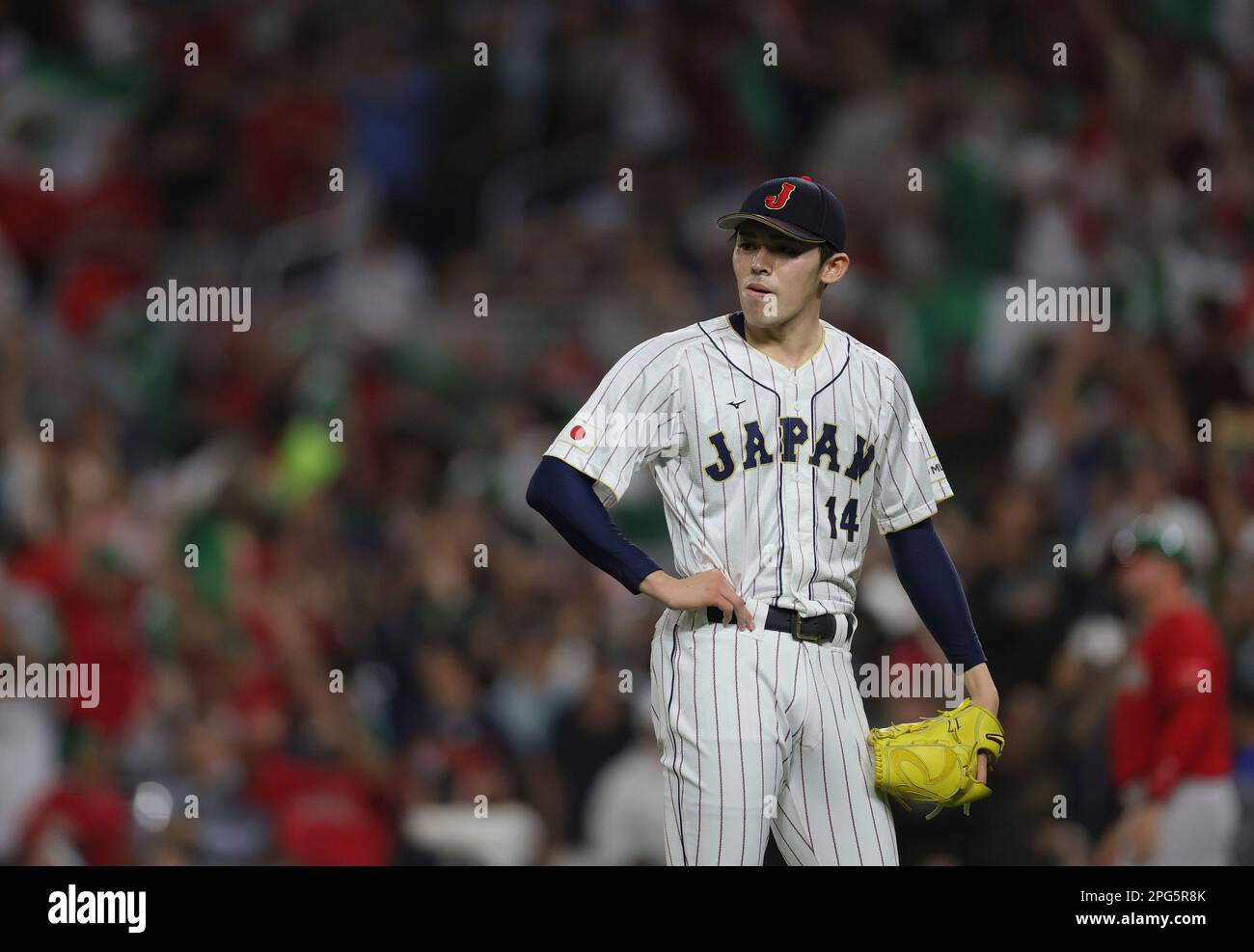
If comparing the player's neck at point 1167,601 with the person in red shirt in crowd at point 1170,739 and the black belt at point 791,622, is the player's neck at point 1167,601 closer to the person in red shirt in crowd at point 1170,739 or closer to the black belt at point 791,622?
the person in red shirt in crowd at point 1170,739

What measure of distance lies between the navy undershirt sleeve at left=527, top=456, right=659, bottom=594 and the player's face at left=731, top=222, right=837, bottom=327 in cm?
41

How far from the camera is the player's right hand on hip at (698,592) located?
2.57m

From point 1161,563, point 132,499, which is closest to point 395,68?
point 132,499

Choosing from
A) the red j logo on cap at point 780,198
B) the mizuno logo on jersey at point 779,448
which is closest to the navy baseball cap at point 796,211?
the red j logo on cap at point 780,198

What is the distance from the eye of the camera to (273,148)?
6.28 metres

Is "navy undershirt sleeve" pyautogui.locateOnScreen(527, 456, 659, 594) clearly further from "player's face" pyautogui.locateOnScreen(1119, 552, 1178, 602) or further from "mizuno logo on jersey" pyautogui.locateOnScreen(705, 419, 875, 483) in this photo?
"player's face" pyautogui.locateOnScreen(1119, 552, 1178, 602)

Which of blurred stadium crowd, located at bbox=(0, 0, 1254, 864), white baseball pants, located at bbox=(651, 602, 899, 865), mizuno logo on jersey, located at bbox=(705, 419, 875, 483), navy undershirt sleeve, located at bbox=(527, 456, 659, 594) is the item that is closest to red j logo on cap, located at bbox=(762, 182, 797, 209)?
mizuno logo on jersey, located at bbox=(705, 419, 875, 483)

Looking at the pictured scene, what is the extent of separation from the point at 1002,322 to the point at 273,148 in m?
2.89

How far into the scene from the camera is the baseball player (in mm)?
2576

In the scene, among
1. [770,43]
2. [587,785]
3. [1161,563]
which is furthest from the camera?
[770,43]

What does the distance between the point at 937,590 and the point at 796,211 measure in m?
0.71

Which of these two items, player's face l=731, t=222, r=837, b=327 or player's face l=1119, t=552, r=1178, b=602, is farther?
player's face l=1119, t=552, r=1178, b=602

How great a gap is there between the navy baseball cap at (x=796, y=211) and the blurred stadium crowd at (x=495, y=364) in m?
2.24

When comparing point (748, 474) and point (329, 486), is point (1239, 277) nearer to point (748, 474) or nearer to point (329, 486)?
point (329, 486)
